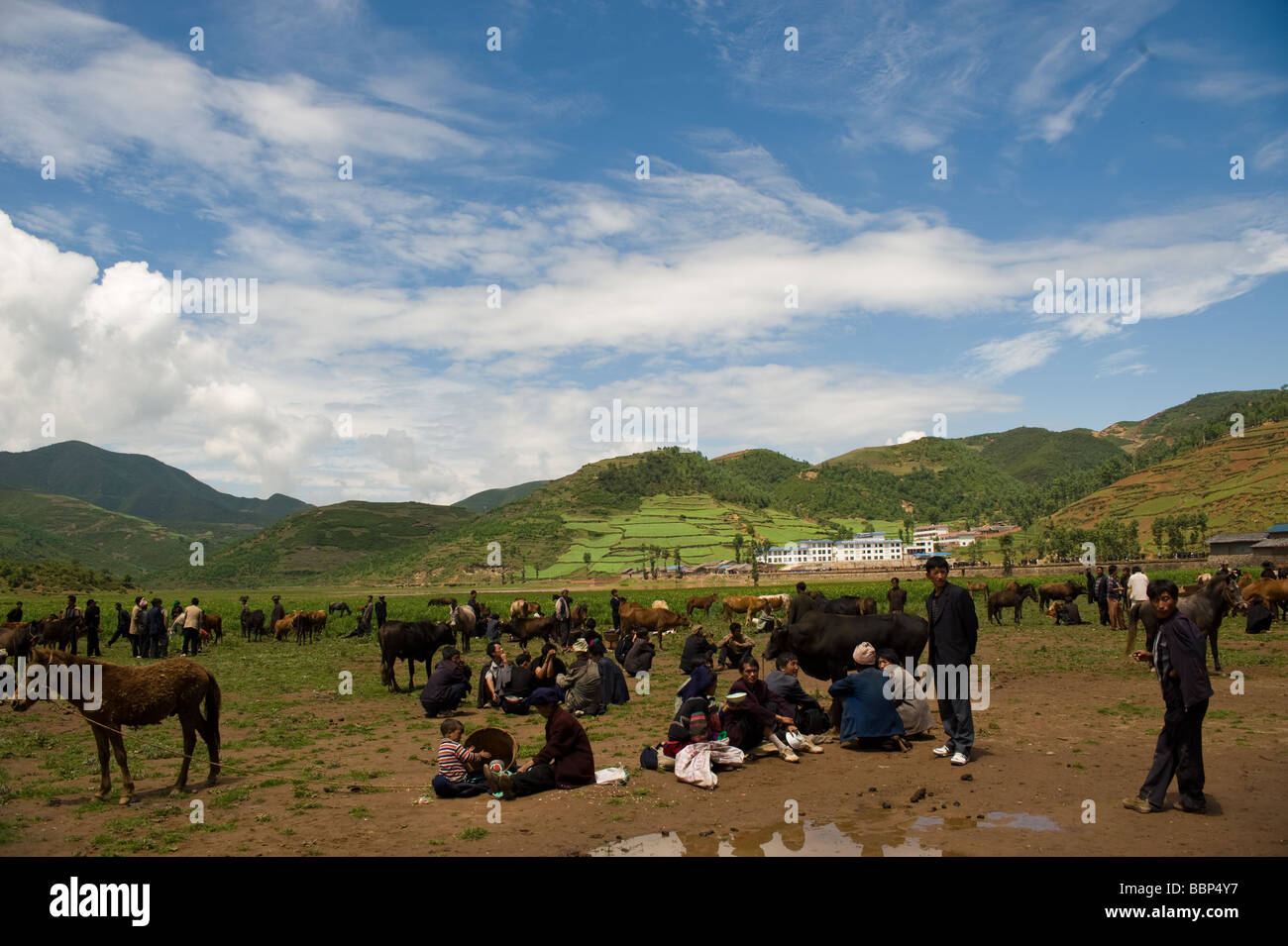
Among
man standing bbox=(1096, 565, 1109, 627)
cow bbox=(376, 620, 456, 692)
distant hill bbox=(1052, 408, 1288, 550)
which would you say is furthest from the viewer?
distant hill bbox=(1052, 408, 1288, 550)

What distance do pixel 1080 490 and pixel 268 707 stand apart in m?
176

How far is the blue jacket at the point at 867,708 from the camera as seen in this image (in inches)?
433

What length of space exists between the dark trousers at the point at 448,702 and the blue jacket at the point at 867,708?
25.3 ft

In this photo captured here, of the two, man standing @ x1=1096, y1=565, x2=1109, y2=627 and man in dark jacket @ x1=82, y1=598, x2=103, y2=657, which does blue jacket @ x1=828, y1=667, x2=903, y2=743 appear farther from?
man in dark jacket @ x1=82, y1=598, x2=103, y2=657

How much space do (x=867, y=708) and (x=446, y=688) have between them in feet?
27.1

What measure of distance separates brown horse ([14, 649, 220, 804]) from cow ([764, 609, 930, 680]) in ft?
28.6

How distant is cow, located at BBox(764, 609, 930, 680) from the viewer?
13734mm

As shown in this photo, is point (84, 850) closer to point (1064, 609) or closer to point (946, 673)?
point (946, 673)

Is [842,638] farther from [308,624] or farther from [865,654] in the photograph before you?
[308,624]

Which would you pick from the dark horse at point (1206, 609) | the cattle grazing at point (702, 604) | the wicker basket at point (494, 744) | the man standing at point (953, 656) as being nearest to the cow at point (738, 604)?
Result: the cattle grazing at point (702, 604)

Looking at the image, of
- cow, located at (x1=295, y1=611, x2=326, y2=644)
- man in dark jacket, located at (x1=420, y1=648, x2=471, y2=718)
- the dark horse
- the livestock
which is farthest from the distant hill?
man in dark jacket, located at (x1=420, y1=648, x2=471, y2=718)

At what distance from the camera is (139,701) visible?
373 inches

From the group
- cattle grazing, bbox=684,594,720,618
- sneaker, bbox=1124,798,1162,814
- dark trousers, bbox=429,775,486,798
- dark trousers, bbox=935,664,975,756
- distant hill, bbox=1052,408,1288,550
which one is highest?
distant hill, bbox=1052,408,1288,550

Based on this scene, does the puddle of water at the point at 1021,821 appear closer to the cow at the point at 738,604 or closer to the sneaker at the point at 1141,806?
the sneaker at the point at 1141,806
